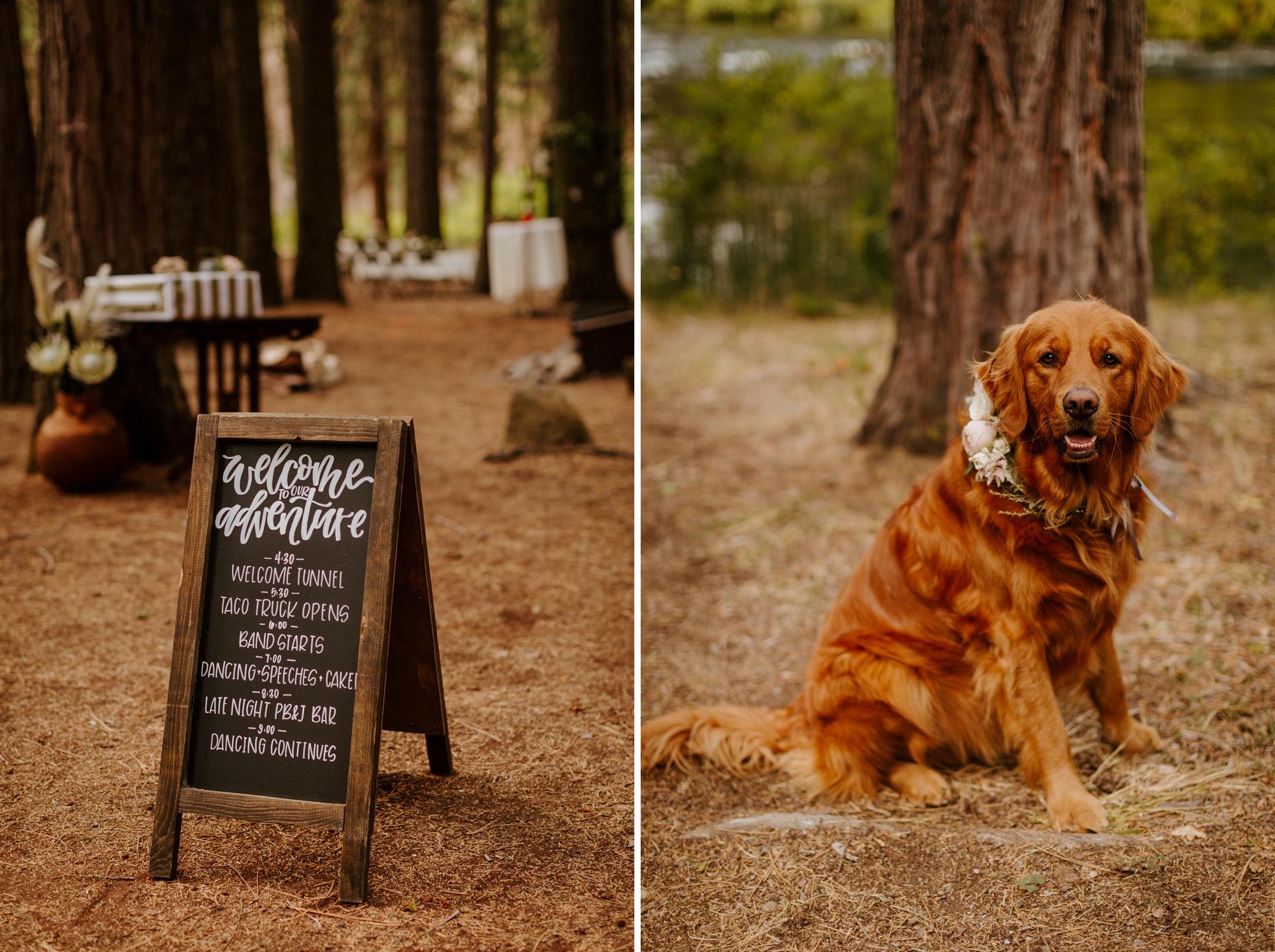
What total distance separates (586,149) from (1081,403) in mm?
9308

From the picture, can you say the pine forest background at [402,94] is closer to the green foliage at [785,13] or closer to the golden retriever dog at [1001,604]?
the green foliage at [785,13]

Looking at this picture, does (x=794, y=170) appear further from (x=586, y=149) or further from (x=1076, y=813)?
(x=1076, y=813)

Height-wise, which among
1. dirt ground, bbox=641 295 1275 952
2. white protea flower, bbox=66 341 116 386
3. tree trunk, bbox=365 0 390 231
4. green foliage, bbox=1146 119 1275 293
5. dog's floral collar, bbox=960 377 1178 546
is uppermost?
tree trunk, bbox=365 0 390 231

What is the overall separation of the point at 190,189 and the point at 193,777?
9.52 m

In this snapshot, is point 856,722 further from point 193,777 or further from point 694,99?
point 694,99

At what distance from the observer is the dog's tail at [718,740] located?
3.09 metres

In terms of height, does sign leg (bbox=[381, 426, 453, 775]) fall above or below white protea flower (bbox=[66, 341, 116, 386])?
below

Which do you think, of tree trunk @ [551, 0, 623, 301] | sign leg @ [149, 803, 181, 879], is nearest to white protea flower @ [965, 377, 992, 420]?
sign leg @ [149, 803, 181, 879]

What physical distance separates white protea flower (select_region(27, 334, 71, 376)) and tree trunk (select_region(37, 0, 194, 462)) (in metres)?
0.38

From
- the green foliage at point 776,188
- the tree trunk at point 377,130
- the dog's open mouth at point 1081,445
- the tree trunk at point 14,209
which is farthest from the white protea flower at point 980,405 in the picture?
the tree trunk at point 377,130

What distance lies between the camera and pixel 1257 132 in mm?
9727

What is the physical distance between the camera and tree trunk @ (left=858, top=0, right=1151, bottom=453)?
4266mm

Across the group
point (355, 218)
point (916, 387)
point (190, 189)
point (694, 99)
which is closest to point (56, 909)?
point (916, 387)

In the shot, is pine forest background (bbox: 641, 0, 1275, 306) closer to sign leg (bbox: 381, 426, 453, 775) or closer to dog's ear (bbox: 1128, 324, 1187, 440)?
dog's ear (bbox: 1128, 324, 1187, 440)
